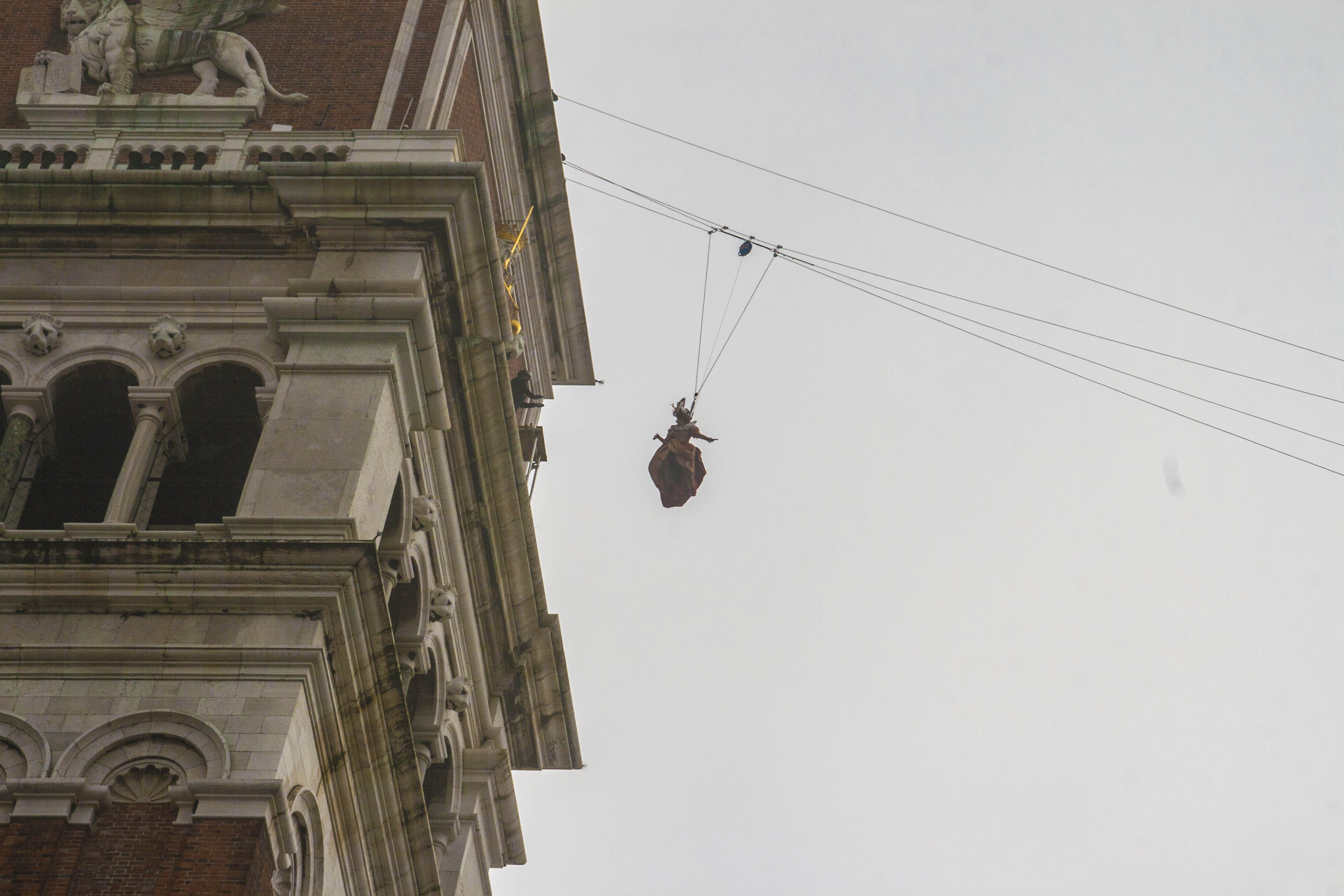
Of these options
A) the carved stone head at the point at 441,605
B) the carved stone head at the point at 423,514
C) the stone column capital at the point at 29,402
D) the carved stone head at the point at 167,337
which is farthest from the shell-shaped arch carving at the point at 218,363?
the carved stone head at the point at 441,605

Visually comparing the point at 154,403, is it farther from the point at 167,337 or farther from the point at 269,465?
the point at 269,465

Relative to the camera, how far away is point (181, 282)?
91.2ft

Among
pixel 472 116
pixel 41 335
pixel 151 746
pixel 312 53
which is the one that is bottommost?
pixel 151 746

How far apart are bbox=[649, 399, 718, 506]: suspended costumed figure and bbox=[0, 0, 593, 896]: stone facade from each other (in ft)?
8.06

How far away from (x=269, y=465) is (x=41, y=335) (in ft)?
13.7

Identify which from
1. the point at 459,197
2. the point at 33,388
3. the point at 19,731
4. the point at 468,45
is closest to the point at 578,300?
the point at 468,45

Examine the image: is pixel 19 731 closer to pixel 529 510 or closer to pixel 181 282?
pixel 181 282

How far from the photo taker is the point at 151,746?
72.1 ft

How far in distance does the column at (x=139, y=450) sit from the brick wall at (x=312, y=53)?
6504 millimetres

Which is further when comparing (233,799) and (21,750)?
(21,750)

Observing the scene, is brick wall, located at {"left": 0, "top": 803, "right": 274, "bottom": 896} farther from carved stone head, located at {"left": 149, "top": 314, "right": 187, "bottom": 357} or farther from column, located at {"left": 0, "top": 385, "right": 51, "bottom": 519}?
carved stone head, located at {"left": 149, "top": 314, "right": 187, "bottom": 357}

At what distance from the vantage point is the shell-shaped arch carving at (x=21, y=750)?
2169cm

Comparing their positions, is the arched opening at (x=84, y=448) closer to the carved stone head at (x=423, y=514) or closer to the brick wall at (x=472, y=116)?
the carved stone head at (x=423, y=514)

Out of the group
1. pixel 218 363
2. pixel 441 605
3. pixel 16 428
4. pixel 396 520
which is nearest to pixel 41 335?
pixel 16 428
